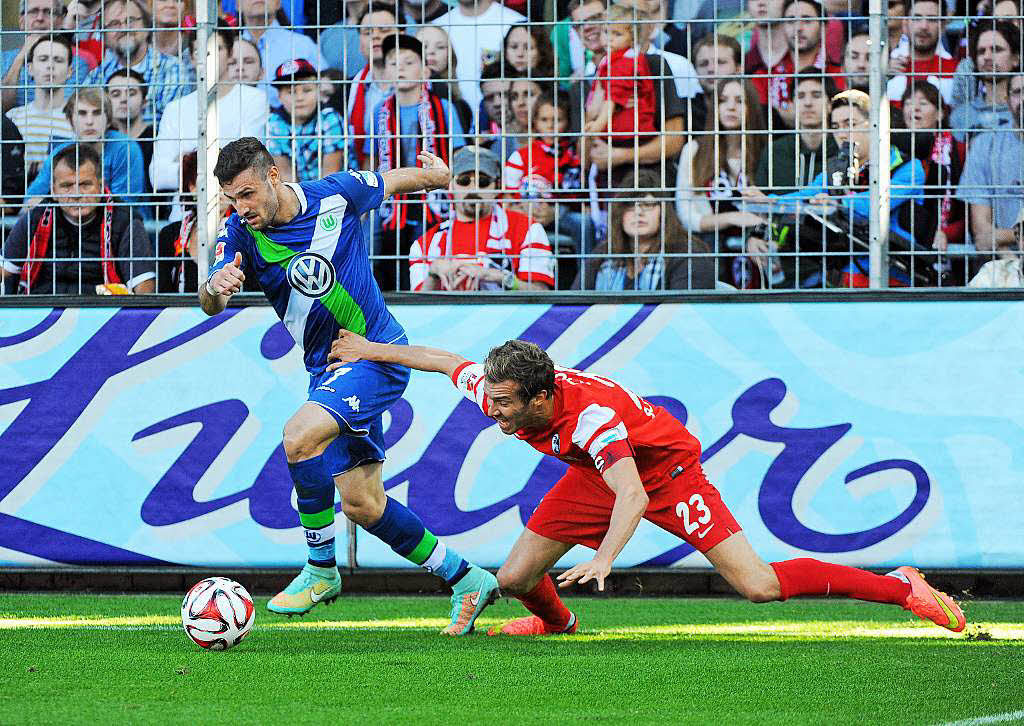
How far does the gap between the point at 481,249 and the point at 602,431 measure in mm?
3488

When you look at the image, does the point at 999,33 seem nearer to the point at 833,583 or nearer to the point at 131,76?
the point at 833,583

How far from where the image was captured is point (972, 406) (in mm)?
7395

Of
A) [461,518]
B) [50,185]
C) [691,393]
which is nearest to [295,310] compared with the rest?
[461,518]

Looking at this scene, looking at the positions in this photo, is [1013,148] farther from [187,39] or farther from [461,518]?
[187,39]

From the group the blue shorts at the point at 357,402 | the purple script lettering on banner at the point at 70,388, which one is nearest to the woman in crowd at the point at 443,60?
the purple script lettering on banner at the point at 70,388

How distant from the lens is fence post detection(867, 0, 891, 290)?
773cm

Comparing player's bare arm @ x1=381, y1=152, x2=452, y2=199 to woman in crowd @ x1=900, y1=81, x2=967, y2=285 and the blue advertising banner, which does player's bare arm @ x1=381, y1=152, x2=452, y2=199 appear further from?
woman in crowd @ x1=900, y1=81, x2=967, y2=285

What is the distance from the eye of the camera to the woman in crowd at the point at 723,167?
331 inches

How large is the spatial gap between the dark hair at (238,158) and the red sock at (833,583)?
2629 millimetres

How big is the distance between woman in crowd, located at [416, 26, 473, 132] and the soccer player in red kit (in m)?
3.29

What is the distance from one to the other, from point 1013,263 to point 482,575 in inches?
151

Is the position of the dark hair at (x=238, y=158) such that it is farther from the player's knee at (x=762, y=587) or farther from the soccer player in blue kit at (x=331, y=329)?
the player's knee at (x=762, y=587)

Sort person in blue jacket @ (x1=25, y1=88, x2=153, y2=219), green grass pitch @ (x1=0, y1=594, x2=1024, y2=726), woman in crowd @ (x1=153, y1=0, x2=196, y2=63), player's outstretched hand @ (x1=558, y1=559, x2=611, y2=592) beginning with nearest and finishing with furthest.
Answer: green grass pitch @ (x1=0, y1=594, x2=1024, y2=726), player's outstretched hand @ (x1=558, y1=559, x2=611, y2=592), person in blue jacket @ (x1=25, y1=88, x2=153, y2=219), woman in crowd @ (x1=153, y1=0, x2=196, y2=63)

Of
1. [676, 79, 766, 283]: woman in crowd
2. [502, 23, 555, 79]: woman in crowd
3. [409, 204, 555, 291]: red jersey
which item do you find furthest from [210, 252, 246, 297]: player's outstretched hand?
[502, 23, 555, 79]: woman in crowd
